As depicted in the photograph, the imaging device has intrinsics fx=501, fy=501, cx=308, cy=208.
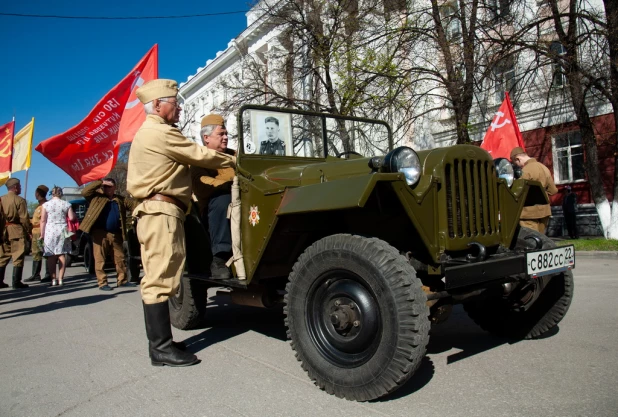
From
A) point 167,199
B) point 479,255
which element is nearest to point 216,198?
point 167,199

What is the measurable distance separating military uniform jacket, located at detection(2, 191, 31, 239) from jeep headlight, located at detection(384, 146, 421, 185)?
25.9ft

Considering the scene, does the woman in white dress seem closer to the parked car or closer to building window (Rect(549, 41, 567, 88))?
the parked car

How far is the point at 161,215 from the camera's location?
368 centimetres

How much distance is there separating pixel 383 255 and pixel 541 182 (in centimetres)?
390

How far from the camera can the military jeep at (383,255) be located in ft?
8.98

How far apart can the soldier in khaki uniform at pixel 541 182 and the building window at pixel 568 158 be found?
10.8 metres

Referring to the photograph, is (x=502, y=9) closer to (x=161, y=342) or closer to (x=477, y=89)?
(x=477, y=89)

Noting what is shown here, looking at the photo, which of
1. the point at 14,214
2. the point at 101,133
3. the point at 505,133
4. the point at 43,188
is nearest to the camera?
the point at 14,214

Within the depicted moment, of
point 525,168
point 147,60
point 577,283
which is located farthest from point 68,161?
point 577,283

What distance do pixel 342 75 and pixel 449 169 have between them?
11.4m

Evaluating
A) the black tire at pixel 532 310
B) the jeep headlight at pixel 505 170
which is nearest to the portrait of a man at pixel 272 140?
the jeep headlight at pixel 505 170

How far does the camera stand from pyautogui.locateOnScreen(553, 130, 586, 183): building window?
52.3 feet

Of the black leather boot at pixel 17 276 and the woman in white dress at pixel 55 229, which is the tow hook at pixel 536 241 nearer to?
the woman in white dress at pixel 55 229

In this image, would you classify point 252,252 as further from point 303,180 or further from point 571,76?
point 571,76
